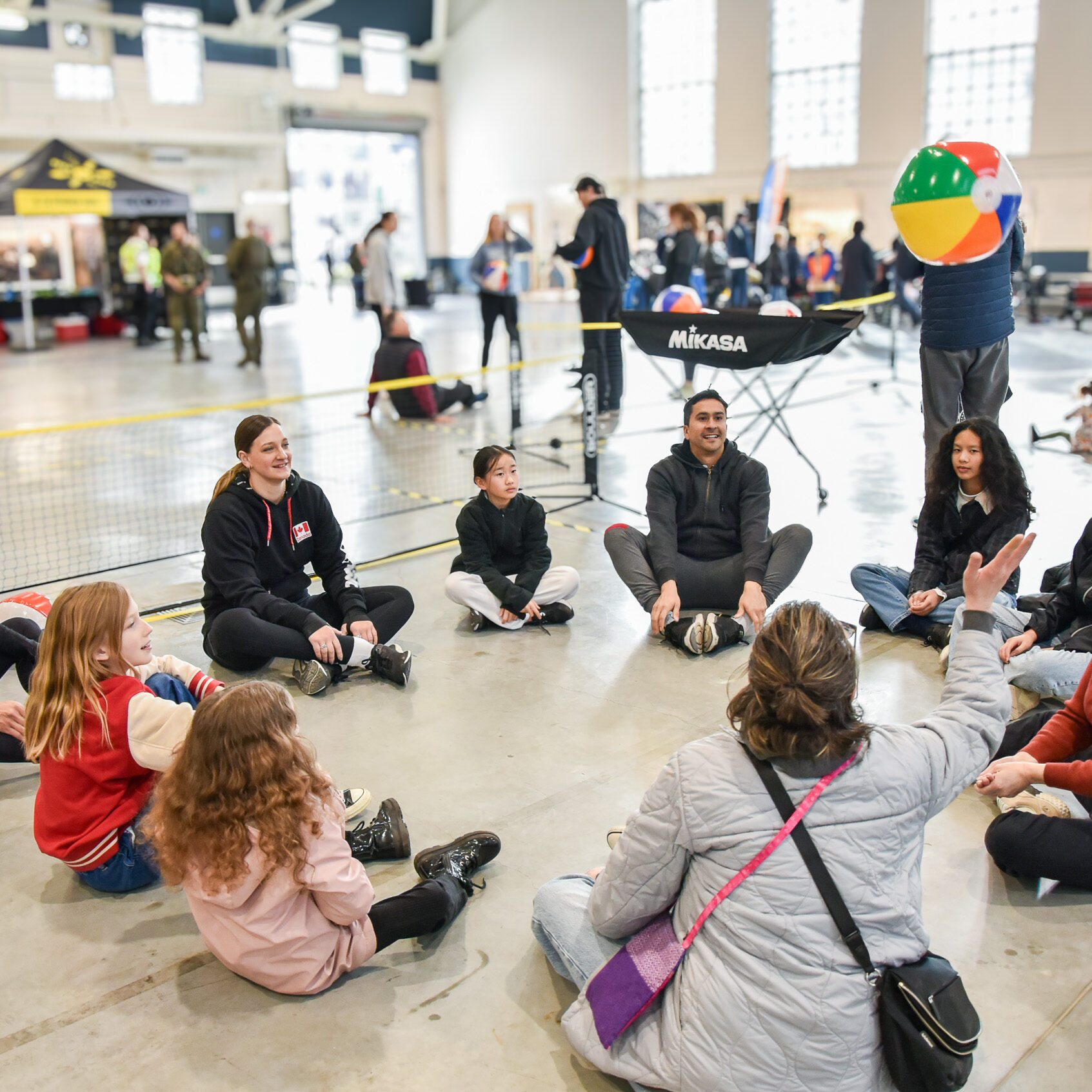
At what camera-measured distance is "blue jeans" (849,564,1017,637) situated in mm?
4574

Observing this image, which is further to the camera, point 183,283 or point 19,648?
point 183,283

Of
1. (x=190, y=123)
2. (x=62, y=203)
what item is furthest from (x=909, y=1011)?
(x=190, y=123)

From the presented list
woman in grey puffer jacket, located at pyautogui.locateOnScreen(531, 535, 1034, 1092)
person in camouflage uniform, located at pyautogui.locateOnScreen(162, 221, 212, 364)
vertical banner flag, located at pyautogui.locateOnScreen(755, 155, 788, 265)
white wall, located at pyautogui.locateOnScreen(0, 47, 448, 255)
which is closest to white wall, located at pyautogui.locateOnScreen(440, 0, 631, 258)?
white wall, located at pyautogui.locateOnScreen(0, 47, 448, 255)

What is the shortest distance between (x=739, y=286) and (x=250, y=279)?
27.9ft

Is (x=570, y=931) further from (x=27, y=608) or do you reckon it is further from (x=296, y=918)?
(x=27, y=608)

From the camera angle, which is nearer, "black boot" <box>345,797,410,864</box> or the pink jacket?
the pink jacket

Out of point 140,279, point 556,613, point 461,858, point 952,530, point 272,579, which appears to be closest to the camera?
point 461,858

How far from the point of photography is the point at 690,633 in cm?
457

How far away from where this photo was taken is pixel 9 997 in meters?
2.61

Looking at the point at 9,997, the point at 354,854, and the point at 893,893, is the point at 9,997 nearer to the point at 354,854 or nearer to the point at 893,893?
the point at 354,854

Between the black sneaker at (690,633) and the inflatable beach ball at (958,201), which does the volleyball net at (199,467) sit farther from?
the inflatable beach ball at (958,201)

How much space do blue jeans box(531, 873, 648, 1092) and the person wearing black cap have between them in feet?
23.6

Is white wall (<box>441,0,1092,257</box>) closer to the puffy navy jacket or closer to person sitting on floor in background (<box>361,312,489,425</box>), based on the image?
person sitting on floor in background (<box>361,312,489,425</box>)

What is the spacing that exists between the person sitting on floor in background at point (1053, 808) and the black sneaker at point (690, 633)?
1651mm
